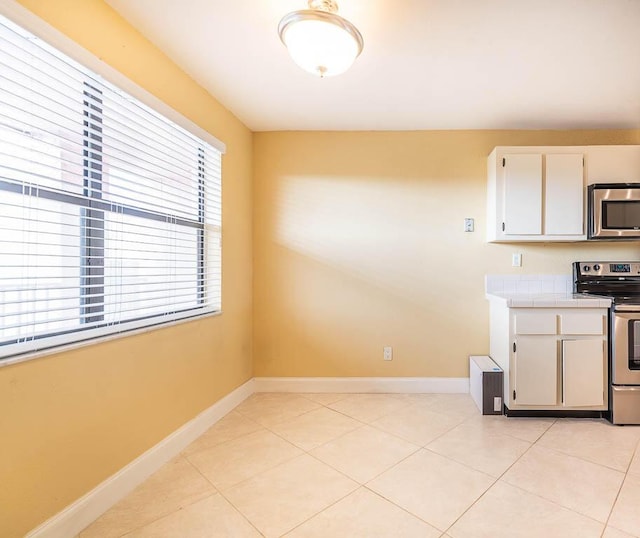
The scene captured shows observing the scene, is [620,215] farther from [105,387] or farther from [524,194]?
[105,387]

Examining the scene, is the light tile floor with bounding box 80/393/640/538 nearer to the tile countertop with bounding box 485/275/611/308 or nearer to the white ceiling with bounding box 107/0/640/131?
the tile countertop with bounding box 485/275/611/308

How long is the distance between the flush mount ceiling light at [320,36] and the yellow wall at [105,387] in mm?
844

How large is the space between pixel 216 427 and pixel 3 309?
1.57 m

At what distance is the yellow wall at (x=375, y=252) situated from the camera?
292 cm

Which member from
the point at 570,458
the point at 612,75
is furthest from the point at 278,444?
the point at 612,75

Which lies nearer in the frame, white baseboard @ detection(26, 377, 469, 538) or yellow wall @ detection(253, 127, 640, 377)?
white baseboard @ detection(26, 377, 469, 538)

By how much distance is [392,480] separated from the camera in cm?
172

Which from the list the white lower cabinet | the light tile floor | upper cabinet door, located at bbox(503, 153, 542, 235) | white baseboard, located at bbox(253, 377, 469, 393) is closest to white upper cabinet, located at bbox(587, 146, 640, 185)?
upper cabinet door, located at bbox(503, 153, 542, 235)

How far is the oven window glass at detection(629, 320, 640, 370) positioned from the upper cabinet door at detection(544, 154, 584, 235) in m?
0.77

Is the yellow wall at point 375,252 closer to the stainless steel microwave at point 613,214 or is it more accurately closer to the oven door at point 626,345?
the stainless steel microwave at point 613,214

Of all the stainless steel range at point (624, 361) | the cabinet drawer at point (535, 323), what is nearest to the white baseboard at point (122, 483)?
the cabinet drawer at point (535, 323)

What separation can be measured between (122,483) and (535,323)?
277 centimetres

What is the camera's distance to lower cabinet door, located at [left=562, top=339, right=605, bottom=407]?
7.77ft

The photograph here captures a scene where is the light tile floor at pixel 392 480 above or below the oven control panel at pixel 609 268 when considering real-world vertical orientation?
below
